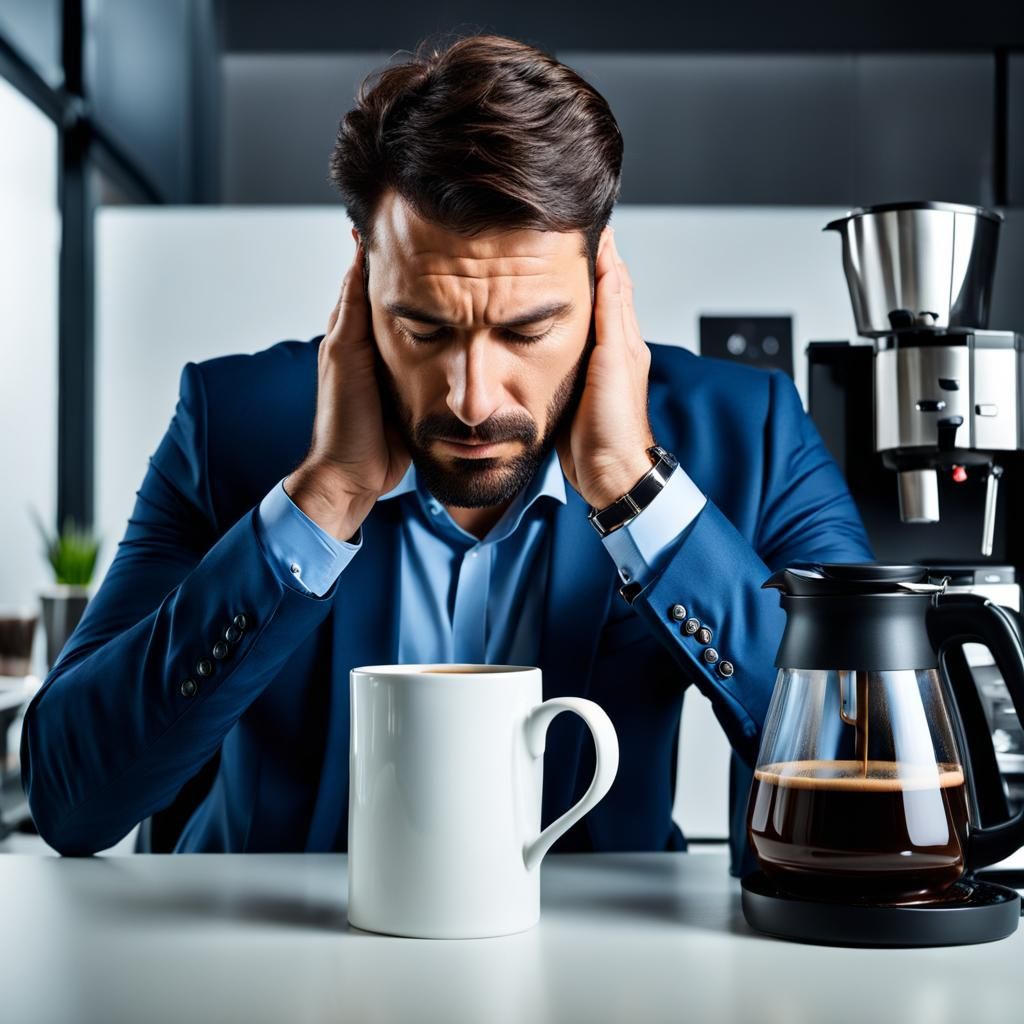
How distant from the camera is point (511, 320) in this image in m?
0.97

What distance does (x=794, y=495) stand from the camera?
47.5 inches

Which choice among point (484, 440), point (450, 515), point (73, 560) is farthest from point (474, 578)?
point (73, 560)

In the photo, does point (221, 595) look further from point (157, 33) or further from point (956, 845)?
point (157, 33)

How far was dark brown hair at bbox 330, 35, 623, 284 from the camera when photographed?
38.1 inches

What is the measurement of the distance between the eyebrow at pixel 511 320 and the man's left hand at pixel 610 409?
7 centimetres

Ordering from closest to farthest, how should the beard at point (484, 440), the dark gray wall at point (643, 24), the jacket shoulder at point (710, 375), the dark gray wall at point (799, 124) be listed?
the beard at point (484, 440), the jacket shoulder at point (710, 375), the dark gray wall at point (643, 24), the dark gray wall at point (799, 124)

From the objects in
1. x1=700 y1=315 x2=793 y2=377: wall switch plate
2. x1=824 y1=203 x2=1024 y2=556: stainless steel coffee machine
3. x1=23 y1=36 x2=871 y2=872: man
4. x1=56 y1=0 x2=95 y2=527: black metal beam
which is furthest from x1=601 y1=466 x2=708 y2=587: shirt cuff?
x1=56 y1=0 x2=95 y2=527: black metal beam

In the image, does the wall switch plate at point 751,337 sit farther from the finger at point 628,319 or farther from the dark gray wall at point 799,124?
the finger at point 628,319

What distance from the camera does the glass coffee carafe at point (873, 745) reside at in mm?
668

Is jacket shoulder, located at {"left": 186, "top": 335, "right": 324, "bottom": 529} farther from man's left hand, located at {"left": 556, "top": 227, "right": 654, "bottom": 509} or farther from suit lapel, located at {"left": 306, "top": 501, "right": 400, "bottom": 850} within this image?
man's left hand, located at {"left": 556, "top": 227, "right": 654, "bottom": 509}

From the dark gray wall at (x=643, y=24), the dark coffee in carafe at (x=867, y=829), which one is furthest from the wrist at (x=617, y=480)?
the dark gray wall at (x=643, y=24)

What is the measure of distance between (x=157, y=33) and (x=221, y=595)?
3.26m

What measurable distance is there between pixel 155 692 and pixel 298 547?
15 cm

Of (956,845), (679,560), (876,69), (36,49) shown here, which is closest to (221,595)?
(679,560)
